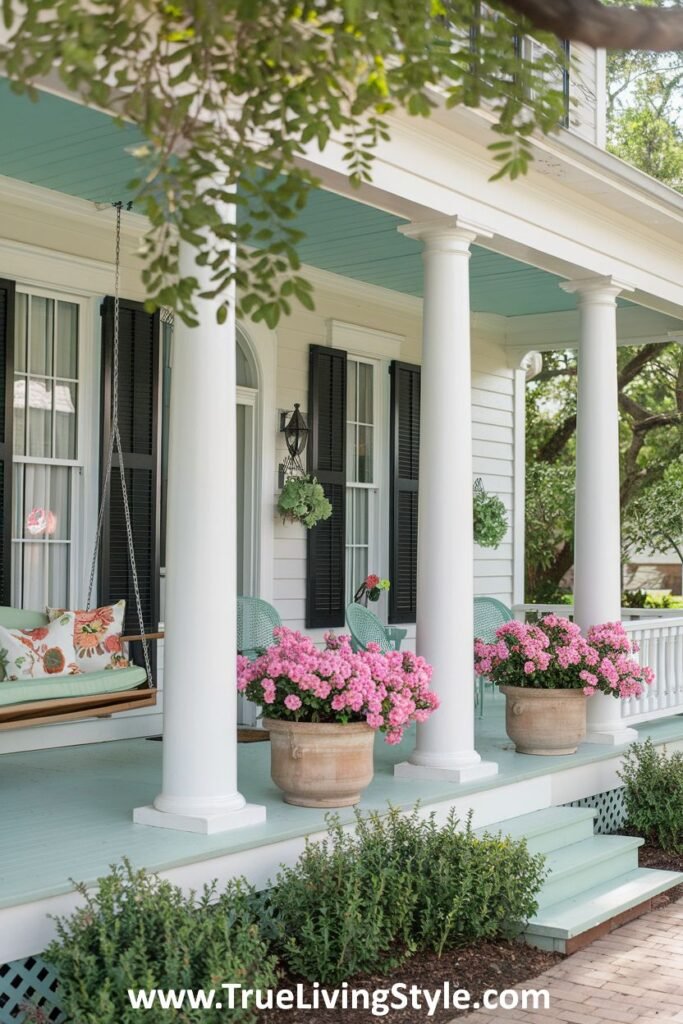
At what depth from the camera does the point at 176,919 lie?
3934mm

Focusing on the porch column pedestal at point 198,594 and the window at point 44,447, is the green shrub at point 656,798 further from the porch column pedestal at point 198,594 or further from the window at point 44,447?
the window at point 44,447

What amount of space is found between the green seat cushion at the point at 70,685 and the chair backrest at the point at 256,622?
1569 mm

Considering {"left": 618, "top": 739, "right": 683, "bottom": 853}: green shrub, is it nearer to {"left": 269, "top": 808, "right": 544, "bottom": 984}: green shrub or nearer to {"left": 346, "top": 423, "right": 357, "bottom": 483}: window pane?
{"left": 269, "top": 808, "right": 544, "bottom": 984}: green shrub

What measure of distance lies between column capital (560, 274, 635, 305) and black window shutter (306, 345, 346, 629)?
1801 mm

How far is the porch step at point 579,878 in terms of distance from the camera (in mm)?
5164

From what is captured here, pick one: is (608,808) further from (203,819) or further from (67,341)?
(67,341)

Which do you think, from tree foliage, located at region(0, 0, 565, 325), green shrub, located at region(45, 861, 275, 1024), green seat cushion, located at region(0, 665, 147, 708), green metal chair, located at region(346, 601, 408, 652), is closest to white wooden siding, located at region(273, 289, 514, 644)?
green metal chair, located at region(346, 601, 408, 652)

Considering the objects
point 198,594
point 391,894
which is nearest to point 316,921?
point 391,894

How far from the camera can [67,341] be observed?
6902 mm

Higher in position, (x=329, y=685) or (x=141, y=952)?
(x=329, y=685)

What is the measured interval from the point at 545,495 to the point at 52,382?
10.8m

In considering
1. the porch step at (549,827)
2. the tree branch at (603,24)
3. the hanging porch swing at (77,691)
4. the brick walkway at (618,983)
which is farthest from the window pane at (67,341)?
the tree branch at (603,24)

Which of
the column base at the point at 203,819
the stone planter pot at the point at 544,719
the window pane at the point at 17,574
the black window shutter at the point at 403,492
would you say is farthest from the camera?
the black window shutter at the point at 403,492

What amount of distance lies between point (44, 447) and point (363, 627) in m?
2.30
